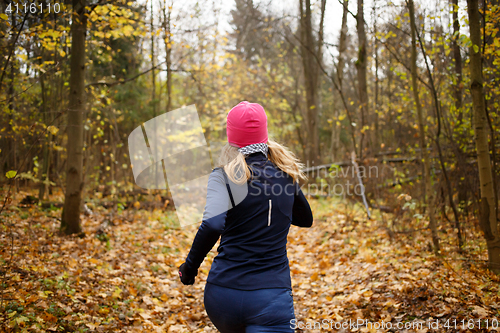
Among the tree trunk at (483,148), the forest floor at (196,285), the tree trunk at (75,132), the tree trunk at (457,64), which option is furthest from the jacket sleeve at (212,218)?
the tree trunk at (75,132)

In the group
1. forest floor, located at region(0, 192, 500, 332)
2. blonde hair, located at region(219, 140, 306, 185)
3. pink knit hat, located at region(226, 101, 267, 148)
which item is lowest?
forest floor, located at region(0, 192, 500, 332)

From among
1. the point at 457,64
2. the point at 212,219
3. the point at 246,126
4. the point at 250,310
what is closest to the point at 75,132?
the point at 246,126

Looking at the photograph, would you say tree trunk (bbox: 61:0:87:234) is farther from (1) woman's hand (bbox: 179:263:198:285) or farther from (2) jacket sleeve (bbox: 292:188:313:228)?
(2) jacket sleeve (bbox: 292:188:313:228)

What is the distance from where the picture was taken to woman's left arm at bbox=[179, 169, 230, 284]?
1.90 meters

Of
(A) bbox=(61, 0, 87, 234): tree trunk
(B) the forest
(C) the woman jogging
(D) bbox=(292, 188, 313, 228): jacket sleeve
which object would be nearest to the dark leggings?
(C) the woman jogging

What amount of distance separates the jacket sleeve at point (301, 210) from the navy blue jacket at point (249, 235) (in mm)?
268

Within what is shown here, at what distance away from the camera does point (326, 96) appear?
103ft

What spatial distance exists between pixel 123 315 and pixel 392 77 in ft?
60.7

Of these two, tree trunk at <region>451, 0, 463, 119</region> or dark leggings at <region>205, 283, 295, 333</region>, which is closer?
dark leggings at <region>205, 283, 295, 333</region>

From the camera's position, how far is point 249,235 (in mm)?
1977

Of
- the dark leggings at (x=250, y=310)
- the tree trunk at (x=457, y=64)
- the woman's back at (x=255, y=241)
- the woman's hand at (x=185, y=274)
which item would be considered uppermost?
the tree trunk at (x=457, y=64)

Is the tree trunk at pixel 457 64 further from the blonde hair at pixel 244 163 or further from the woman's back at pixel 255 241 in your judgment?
the woman's back at pixel 255 241

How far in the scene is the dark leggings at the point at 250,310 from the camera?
6.13 feet

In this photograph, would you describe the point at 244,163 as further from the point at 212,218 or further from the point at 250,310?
the point at 250,310
